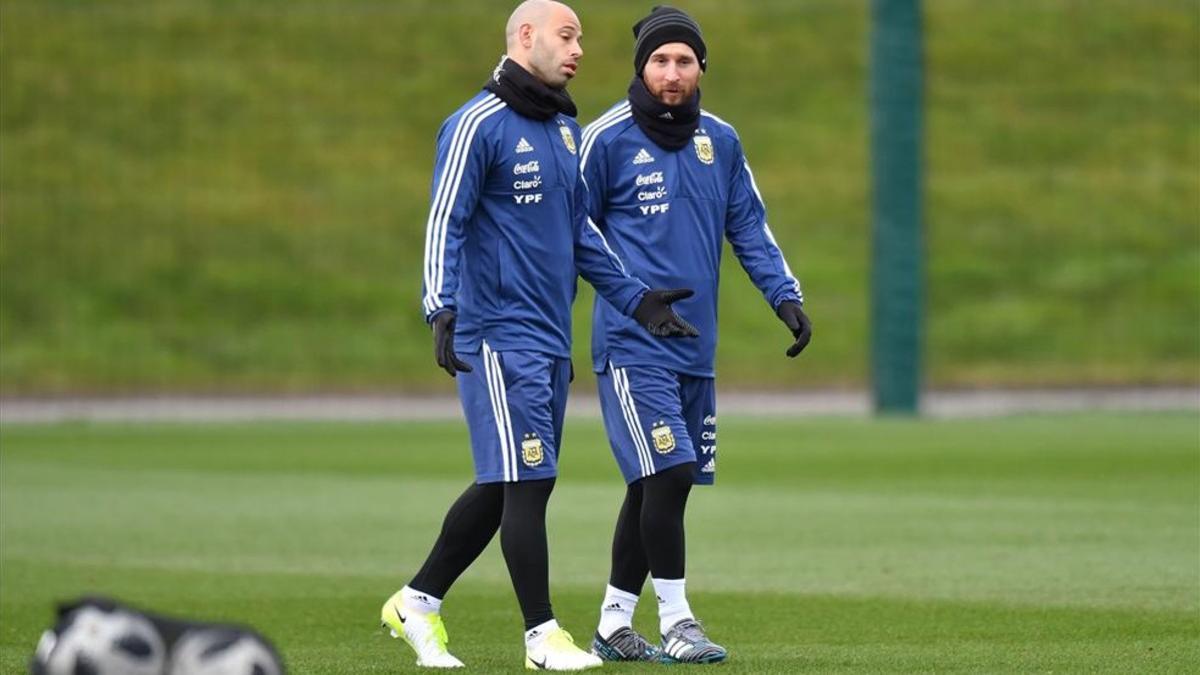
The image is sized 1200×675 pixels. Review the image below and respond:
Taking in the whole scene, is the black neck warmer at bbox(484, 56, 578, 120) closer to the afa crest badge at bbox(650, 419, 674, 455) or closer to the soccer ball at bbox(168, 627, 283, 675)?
the afa crest badge at bbox(650, 419, 674, 455)

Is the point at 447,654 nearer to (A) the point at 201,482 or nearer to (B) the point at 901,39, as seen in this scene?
(A) the point at 201,482

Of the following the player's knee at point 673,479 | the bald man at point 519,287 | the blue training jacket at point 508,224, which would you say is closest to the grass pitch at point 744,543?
the bald man at point 519,287

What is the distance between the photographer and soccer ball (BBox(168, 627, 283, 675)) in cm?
429

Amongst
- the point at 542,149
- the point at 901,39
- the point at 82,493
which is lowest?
the point at 82,493

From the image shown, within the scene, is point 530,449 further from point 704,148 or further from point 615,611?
point 704,148

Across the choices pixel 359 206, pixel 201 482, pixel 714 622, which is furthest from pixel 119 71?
pixel 714 622

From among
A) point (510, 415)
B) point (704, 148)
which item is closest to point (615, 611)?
point (510, 415)

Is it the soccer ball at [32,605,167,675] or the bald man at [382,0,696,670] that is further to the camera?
the bald man at [382,0,696,670]

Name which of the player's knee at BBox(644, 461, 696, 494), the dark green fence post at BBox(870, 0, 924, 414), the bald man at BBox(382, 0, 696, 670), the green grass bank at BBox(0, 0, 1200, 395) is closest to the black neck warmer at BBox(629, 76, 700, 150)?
the bald man at BBox(382, 0, 696, 670)

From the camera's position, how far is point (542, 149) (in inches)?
292

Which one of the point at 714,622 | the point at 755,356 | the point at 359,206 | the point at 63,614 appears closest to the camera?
the point at 63,614

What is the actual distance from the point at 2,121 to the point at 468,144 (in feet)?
75.2

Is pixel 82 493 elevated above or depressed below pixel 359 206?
below

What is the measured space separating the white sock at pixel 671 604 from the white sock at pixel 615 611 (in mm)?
205
